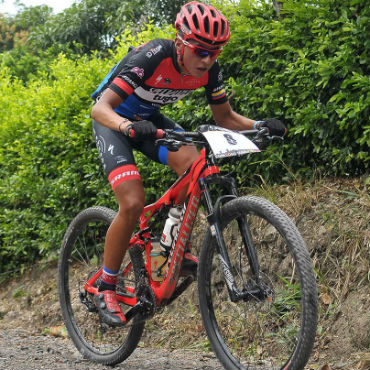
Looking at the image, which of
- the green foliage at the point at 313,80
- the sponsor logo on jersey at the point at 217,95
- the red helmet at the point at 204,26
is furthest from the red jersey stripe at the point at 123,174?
the green foliage at the point at 313,80

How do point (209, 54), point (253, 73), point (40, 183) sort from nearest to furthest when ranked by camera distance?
point (209, 54)
point (253, 73)
point (40, 183)

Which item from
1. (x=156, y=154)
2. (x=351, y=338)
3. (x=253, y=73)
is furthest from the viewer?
(x=253, y=73)

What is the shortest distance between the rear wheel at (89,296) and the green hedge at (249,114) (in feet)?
3.20

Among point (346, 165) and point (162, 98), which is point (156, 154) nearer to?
point (162, 98)

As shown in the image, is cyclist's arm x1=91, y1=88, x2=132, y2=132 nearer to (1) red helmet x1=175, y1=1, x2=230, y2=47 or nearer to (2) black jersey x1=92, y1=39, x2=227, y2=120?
(2) black jersey x1=92, y1=39, x2=227, y2=120

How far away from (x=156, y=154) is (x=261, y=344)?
1.67 metres

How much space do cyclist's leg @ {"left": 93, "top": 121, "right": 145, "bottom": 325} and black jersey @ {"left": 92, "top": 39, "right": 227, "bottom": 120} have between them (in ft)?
1.07

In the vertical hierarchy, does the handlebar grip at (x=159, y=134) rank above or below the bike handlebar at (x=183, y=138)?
above

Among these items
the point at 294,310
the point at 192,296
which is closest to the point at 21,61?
the point at 192,296

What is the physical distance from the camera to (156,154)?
4.55 m

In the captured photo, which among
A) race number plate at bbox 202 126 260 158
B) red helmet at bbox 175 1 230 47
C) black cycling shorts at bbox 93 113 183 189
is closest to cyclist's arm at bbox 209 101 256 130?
black cycling shorts at bbox 93 113 183 189

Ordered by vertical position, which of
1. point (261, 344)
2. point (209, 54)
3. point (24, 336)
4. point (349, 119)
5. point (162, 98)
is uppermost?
point (209, 54)

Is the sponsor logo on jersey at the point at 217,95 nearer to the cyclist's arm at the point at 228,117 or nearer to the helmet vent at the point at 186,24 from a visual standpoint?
the cyclist's arm at the point at 228,117

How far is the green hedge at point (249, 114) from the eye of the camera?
196 inches
